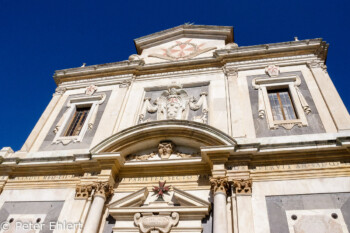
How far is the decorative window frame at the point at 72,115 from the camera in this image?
1101cm

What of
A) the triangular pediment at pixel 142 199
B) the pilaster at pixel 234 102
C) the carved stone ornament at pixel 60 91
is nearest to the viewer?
the triangular pediment at pixel 142 199

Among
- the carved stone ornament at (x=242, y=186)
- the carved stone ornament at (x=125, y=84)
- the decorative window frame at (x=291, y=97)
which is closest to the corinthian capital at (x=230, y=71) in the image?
the decorative window frame at (x=291, y=97)

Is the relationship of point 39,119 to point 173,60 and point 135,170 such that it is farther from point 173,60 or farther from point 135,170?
point 173,60

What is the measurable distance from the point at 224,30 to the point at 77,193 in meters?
10.5

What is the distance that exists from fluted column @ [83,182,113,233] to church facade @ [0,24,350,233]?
0.03 meters

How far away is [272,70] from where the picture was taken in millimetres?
11414

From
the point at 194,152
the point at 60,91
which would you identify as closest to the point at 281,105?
the point at 194,152

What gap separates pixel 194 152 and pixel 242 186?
2144mm

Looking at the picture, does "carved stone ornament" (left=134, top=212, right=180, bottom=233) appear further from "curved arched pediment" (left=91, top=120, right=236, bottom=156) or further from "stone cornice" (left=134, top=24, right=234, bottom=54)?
"stone cornice" (left=134, top=24, right=234, bottom=54)

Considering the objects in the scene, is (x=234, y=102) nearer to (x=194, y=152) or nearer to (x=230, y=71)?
(x=230, y=71)

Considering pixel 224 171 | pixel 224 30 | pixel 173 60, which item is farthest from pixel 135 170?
pixel 224 30

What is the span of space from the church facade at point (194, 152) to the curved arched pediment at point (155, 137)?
1.3 inches

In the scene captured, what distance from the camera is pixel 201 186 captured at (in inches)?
335

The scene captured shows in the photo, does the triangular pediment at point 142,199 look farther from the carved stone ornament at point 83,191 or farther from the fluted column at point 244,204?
the fluted column at point 244,204
